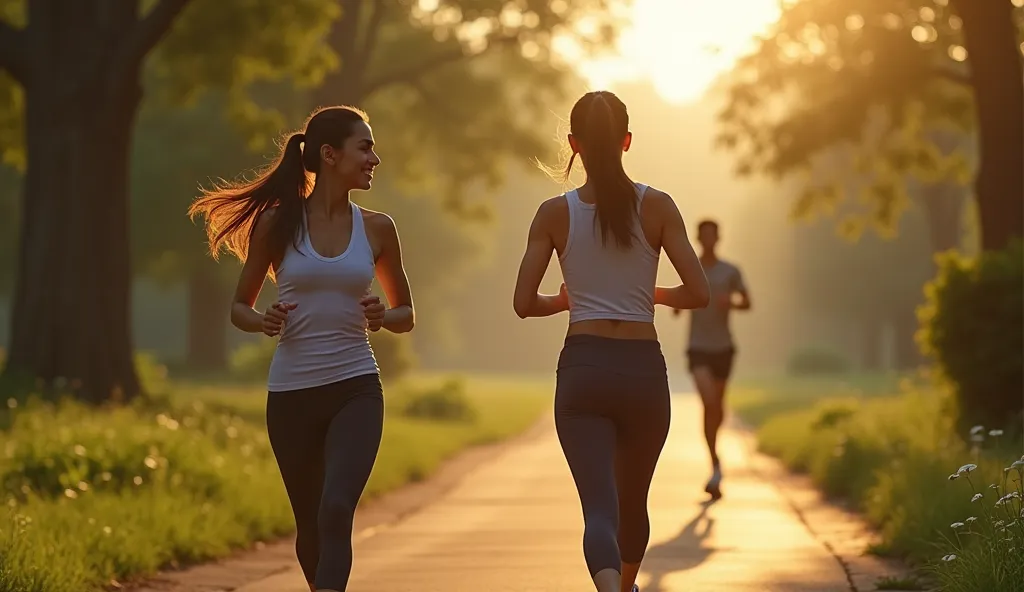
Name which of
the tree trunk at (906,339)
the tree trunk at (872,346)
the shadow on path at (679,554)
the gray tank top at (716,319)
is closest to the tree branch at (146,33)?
the gray tank top at (716,319)

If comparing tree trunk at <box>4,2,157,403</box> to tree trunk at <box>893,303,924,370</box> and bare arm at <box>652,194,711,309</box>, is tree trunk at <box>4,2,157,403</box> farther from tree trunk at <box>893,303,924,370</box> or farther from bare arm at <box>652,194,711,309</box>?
tree trunk at <box>893,303,924,370</box>

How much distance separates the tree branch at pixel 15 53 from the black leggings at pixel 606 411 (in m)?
13.9

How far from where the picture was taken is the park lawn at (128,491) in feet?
28.0

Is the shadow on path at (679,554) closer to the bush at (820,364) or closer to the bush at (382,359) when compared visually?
the bush at (382,359)

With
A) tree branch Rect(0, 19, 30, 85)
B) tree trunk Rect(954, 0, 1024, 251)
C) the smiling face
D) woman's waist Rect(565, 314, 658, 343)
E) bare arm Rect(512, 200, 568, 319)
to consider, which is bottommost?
woman's waist Rect(565, 314, 658, 343)

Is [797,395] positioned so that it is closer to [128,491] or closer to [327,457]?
[128,491]

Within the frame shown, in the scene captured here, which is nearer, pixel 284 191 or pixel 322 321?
pixel 322 321

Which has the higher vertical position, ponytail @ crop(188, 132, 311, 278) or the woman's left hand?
ponytail @ crop(188, 132, 311, 278)

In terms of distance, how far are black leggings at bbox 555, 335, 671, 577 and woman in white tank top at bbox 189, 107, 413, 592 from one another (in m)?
0.69

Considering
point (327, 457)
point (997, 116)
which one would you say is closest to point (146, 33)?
point (997, 116)

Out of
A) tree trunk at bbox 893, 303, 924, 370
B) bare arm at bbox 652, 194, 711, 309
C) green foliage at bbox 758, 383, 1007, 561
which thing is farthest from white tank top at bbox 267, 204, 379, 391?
tree trunk at bbox 893, 303, 924, 370

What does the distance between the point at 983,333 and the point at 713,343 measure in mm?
2272

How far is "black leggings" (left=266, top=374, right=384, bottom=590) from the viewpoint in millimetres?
5781

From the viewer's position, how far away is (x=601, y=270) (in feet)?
19.5
